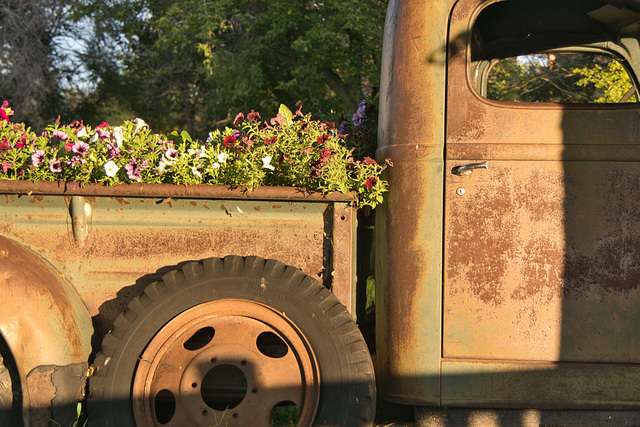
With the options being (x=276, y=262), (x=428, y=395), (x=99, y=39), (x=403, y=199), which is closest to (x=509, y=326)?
(x=428, y=395)

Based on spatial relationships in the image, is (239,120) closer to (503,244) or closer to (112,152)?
(112,152)

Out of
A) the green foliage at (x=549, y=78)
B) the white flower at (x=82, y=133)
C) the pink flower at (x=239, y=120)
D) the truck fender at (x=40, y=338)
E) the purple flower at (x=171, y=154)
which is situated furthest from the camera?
the green foliage at (x=549, y=78)

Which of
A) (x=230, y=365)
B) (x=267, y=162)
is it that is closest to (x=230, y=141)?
(x=267, y=162)

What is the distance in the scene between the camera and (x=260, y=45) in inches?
549

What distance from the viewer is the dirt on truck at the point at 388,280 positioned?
84.5 inches

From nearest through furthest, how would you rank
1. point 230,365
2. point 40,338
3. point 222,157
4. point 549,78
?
point 40,338 < point 230,365 < point 222,157 < point 549,78

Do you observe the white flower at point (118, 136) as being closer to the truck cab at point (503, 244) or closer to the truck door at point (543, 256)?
the truck cab at point (503, 244)

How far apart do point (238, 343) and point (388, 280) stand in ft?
2.13

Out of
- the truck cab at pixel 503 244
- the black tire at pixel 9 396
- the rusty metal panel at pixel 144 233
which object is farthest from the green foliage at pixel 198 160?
the black tire at pixel 9 396

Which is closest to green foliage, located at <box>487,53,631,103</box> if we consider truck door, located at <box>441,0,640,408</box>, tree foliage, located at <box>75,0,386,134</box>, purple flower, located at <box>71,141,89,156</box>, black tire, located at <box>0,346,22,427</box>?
tree foliage, located at <box>75,0,386,134</box>

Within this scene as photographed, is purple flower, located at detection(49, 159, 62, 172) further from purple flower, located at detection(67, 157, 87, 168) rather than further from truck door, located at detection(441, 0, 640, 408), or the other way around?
truck door, located at detection(441, 0, 640, 408)

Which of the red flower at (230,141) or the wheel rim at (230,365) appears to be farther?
the red flower at (230,141)

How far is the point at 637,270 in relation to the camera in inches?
86.7

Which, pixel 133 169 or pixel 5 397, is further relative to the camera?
pixel 133 169
